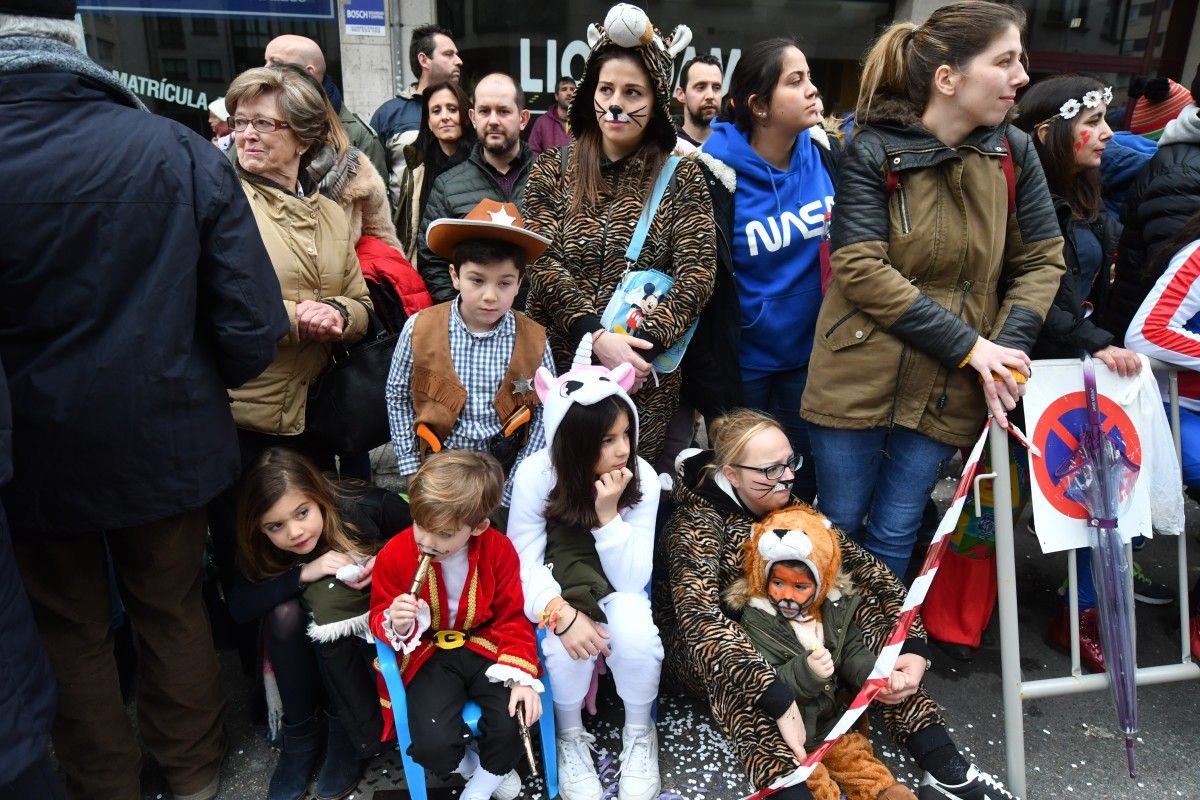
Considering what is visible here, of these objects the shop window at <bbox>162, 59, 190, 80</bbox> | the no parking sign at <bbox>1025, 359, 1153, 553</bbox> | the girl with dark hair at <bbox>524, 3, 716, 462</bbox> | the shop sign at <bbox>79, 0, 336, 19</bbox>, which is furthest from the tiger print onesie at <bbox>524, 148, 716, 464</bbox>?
the shop window at <bbox>162, 59, 190, 80</bbox>

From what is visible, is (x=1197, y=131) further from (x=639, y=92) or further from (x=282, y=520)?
(x=282, y=520)

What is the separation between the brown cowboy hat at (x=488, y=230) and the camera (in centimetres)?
242

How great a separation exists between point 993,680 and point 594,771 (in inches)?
59.6

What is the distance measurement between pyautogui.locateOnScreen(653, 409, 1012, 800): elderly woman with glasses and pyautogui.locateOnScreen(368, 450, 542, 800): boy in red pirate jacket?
0.51 m

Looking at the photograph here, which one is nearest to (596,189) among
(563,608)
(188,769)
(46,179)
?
(563,608)

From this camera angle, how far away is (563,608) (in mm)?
2254

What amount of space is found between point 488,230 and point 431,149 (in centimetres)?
172

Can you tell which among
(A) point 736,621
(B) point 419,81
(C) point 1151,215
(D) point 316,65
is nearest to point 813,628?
(A) point 736,621

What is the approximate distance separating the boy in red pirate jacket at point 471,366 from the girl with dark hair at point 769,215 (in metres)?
0.70

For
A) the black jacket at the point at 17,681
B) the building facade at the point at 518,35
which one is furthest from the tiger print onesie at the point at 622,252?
the building facade at the point at 518,35

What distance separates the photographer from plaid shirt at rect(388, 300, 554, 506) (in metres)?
2.57

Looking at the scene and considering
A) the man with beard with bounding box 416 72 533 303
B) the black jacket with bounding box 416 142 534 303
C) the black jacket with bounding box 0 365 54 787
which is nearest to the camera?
the black jacket with bounding box 0 365 54 787

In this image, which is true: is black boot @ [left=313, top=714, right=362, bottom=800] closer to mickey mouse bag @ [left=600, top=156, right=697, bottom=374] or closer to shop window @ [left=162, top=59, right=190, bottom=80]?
mickey mouse bag @ [left=600, top=156, right=697, bottom=374]

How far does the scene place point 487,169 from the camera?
135 inches
